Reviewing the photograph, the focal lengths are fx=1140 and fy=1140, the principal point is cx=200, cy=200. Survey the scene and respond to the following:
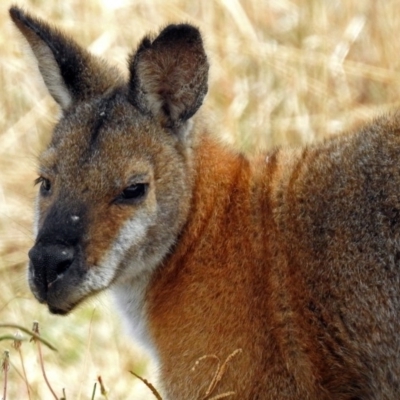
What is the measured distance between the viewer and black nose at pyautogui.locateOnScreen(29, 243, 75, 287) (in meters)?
4.85

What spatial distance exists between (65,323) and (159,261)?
2300 millimetres

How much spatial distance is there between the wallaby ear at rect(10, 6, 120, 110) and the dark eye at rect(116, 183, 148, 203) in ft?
2.18

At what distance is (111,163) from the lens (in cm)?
511

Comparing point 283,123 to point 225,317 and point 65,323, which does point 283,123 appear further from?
point 225,317

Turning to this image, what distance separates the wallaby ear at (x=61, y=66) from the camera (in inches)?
217

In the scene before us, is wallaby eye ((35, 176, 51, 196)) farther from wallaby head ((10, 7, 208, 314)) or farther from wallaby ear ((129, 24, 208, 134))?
wallaby ear ((129, 24, 208, 134))

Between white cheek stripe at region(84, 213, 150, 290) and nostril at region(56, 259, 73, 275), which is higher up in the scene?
nostril at region(56, 259, 73, 275)

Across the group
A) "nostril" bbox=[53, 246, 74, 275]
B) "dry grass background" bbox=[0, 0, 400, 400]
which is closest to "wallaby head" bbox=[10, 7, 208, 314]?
"nostril" bbox=[53, 246, 74, 275]

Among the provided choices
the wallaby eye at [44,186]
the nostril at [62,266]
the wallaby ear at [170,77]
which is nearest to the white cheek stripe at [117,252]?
the nostril at [62,266]

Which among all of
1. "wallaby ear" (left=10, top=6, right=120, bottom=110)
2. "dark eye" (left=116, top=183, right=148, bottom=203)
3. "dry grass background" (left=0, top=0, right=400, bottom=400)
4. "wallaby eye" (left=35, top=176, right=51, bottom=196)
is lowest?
"dry grass background" (left=0, top=0, right=400, bottom=400)

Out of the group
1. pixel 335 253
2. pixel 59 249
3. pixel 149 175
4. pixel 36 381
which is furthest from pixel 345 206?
pixel 36 381

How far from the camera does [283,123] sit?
8.61 metres

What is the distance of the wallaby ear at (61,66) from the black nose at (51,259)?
940 millimetres

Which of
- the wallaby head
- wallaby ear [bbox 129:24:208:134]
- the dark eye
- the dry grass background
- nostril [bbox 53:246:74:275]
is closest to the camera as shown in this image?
nostril [bbox 53:246:74:275]
